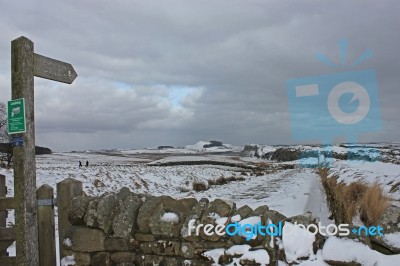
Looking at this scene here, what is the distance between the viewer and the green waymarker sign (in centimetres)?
427

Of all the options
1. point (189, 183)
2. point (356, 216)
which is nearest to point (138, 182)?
point (189, 183)

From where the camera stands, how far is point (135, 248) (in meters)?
4.18

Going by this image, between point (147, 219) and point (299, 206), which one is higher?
point (147, 219)

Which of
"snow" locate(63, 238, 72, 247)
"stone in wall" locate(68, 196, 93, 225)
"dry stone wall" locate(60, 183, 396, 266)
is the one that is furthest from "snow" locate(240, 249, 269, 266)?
"snow" locate(63, 238, 72, 247)

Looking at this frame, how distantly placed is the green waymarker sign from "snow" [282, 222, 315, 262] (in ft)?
10.9

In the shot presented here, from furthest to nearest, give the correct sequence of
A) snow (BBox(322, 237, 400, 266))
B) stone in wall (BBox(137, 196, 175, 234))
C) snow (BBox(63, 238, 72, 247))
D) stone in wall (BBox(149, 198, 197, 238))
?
snow (BBox(63, 238, 72, 247)) → stone in wall (BBox(137, 196, 175, 234)) → stone in wall (BBox(149, 198, 197, 238)) → snow (BBox(322, 237, 400, 266))

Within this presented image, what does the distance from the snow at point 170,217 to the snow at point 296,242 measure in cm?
122

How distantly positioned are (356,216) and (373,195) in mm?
655

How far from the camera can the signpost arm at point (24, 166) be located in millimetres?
4293

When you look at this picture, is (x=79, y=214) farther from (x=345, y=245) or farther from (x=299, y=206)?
(x=299, y=206)

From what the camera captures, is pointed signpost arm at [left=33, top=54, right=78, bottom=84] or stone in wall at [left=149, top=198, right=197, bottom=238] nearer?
stone in wall at [left=149, top=198, right=197, bottom=238]

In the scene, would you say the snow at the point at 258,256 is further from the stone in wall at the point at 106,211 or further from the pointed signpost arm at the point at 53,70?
the pointed signpost arm at the point at 53,70

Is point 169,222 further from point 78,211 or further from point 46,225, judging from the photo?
point 46,225

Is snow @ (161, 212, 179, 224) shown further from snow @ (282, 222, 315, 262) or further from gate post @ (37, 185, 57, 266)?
gate post @ (37, 185, 57, 266)
